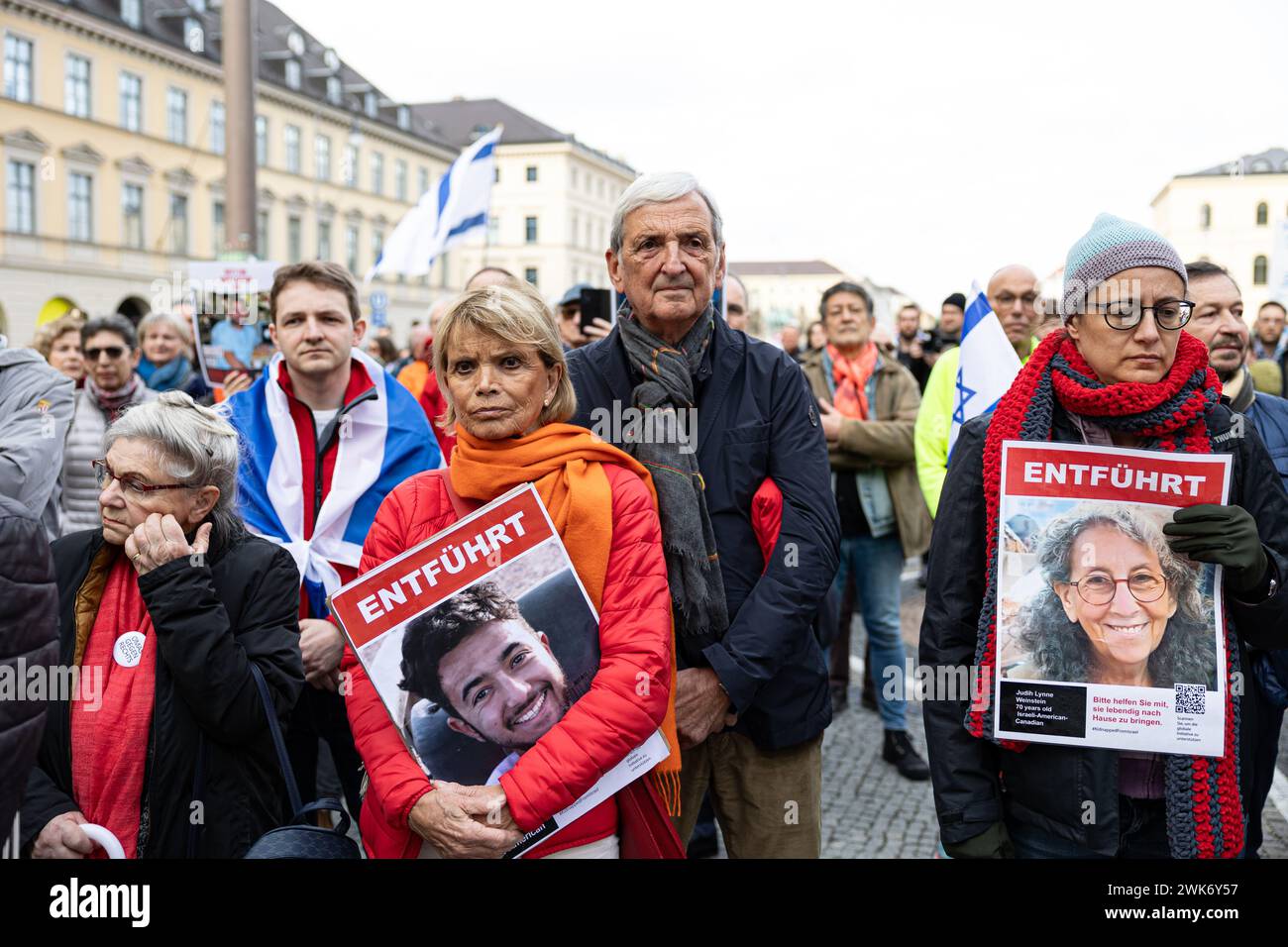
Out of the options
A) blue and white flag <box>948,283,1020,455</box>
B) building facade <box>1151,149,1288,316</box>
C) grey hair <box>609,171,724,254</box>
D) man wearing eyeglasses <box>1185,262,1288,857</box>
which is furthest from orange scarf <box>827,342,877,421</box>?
building facade <box>1151,149,1288,316</box>

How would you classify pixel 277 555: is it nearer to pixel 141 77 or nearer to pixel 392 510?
pixel 392 510

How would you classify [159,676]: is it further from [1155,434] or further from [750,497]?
[1155,434]

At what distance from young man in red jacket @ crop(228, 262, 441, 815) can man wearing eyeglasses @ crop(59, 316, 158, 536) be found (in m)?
1.68

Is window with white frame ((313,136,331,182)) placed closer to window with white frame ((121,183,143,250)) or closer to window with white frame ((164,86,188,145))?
window with white frame ((164,86,188,145))

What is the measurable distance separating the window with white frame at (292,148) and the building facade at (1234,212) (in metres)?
49.8

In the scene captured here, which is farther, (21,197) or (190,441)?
(21,197)

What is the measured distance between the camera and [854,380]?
5781 millimetres

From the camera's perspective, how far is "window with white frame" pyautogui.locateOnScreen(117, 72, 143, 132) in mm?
37531

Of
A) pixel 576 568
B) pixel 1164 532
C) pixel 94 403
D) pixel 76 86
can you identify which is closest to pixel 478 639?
pixel 576 568

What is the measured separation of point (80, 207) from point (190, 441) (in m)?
38.3

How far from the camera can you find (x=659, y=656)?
2.23 metres

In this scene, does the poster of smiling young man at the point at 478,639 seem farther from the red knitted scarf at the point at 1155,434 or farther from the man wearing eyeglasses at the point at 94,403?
the man wearing eyeglasses at the point at 94,403
